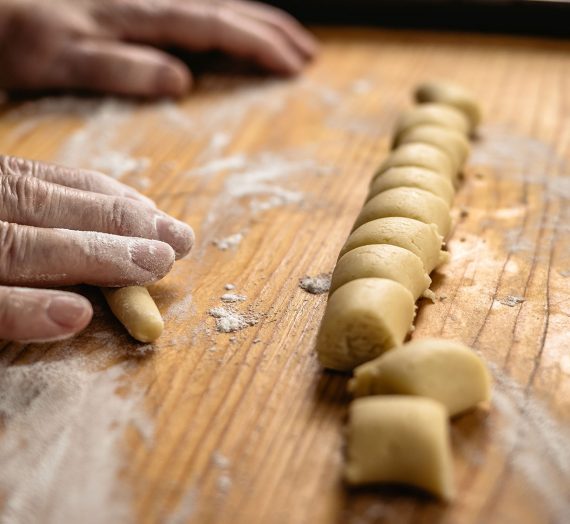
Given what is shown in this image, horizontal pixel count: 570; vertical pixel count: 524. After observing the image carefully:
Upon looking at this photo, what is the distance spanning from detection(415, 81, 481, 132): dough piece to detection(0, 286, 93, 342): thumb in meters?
1.25

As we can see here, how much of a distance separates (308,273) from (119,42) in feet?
4.14

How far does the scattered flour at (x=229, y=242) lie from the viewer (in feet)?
5.43

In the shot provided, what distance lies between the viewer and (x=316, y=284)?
150 cm

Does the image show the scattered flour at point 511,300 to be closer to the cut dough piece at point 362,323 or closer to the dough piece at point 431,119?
the cut dough piece at point 362,323

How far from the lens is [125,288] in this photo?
1.40 meters

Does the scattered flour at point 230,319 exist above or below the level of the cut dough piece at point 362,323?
below

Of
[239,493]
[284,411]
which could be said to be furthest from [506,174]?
[239,493]

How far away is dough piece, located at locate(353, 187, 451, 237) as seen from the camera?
1495 millimetres

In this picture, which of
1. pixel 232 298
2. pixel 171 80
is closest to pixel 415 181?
pixel 232 298

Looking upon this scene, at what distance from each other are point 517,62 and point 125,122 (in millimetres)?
1320

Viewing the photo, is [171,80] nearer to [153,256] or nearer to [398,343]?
[153,256]

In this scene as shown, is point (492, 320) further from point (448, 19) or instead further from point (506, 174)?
point (448, 19)

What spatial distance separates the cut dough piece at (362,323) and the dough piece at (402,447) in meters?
0.16

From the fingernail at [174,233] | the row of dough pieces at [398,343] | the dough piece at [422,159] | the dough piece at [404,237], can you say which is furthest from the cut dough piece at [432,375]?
the dough piece at [422,159]
